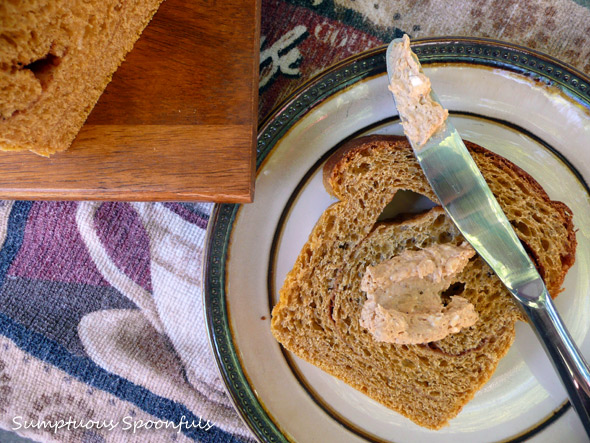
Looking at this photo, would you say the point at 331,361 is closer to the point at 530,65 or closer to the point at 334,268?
the point at 334,268

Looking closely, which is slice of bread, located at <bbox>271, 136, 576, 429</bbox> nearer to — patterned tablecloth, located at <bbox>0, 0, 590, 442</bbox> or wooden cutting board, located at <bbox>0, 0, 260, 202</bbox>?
wooden cutting board, located at <bbox>0, 0, 260, 202</bbox>

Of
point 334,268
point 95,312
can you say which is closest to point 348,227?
point 334,268

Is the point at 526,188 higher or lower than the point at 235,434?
higher

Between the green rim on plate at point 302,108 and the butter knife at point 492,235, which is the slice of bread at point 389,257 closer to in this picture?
the butter knife at point 492,235

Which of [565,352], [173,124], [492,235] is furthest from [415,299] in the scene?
[173,124]

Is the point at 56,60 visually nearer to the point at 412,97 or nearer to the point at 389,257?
the point at 412,97

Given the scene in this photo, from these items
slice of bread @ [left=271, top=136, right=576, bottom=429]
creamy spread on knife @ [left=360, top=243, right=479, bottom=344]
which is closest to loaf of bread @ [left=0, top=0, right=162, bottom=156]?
slice of bread @ [left=271, top=136, right=576, bottom=429]
